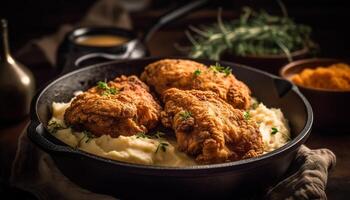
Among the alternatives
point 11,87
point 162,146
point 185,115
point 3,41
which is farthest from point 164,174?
point 3,41

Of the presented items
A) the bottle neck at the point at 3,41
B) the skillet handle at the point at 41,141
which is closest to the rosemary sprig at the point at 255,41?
the bottle neck at the point at 3,41

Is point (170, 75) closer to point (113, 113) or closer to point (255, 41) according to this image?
point (113, 113)

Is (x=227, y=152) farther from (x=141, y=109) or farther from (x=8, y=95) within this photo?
(x=8, y=95)

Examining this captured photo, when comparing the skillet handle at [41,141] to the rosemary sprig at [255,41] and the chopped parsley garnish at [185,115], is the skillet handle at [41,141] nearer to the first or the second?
the chopped parsley garnish at [185,115]

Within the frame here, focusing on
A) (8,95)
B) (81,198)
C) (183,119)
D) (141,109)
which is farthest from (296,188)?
(8,95)

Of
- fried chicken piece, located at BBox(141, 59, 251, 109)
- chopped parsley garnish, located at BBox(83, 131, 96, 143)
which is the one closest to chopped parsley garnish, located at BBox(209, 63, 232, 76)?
fried chicken piece, located at BBox(141, 59, 251, 109)

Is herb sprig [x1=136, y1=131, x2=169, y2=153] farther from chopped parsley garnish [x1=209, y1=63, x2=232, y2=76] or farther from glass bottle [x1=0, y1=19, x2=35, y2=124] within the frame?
glass bottle [x1=0, y1=19, x2=35, y2=124]
